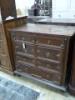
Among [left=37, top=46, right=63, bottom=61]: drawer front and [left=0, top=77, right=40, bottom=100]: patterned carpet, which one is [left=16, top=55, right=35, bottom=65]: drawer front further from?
[left=0, top=77, right=40, bottom=100]: patterned carpet

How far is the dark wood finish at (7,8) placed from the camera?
1.76 meters

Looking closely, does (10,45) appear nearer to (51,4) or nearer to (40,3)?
(40,3)

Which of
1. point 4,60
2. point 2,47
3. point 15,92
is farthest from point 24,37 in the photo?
point 15,92

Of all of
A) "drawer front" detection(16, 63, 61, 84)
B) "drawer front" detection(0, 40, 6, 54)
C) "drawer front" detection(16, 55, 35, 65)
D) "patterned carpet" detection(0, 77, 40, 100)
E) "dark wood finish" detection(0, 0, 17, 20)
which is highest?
"dark wood finish" detection(0, 0, 17, 20)

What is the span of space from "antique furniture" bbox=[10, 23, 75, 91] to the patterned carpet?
0.22 metres

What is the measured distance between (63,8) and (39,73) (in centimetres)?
192

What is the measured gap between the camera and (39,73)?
1.85m

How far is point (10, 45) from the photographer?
76.3 inches

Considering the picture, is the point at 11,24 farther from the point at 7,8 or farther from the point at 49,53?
the point at 49,53

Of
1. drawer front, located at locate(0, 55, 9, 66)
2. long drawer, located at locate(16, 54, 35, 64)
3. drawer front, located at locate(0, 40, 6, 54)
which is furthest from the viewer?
drawer front, located at locate(0, 55, 9, 66)

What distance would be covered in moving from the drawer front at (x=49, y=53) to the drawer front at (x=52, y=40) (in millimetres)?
87

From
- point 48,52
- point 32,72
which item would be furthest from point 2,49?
point 48,52

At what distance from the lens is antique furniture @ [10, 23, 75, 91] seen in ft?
4.84

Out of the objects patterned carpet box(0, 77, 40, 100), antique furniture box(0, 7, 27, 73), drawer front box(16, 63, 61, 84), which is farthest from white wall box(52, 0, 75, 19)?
patterned carpet box(0, 77, 40, 100)
